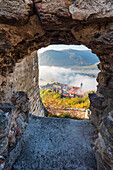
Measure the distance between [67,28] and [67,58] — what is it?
16.6 m

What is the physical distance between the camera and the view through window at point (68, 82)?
16.8 feet

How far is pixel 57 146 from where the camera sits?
1.75 m

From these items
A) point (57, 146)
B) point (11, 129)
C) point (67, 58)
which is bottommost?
point (57, 146)

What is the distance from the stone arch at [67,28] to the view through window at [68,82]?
2.98m

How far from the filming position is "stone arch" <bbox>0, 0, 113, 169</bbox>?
1.25 meters

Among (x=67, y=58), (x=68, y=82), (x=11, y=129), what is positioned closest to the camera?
(x=11, y=129)

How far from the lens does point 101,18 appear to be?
1261mm

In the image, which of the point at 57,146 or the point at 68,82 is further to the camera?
the point at 68,82

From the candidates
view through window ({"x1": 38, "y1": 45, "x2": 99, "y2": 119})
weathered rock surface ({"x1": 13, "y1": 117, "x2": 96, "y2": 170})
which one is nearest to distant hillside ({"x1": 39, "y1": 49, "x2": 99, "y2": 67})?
view through window ({"x1": 38, "y1": 45, "x2": 99, "y2": 119})

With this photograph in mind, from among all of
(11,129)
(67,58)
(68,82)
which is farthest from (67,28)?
(67,58)

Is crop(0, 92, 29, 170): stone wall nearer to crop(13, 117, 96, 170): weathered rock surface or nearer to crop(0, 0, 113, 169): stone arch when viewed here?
crop(13, 117, 96, 170): weathered rock surface

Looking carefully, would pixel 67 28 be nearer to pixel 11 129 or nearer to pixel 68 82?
pixel 11 129

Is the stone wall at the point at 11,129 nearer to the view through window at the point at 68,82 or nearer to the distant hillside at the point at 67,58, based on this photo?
the view through window at the point at 68,82

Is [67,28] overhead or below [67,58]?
below
